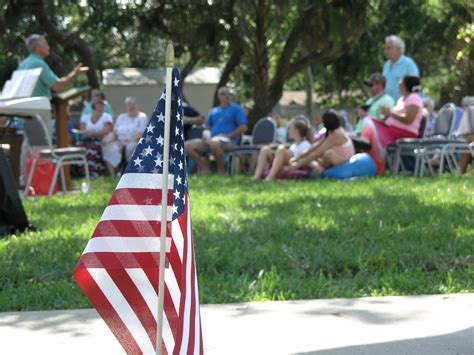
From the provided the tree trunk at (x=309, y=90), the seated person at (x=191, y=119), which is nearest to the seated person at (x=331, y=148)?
the seated person at (x=191, y=119)

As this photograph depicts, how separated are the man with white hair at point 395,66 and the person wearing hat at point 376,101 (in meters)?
0.25

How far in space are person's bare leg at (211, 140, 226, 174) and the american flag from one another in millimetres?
11624

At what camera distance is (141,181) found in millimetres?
3221

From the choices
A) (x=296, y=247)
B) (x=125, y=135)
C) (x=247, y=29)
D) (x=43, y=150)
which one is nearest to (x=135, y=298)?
(x=296, y=247)

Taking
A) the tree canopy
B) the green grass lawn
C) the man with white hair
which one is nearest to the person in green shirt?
the green grass lawn

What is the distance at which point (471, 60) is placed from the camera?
26.1 meters

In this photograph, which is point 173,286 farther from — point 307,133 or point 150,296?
point 307,133

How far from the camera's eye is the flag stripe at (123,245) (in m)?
3.19

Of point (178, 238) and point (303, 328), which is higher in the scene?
point (178, 238)

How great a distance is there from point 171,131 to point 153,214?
31 centimetres

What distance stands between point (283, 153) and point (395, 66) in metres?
2.32

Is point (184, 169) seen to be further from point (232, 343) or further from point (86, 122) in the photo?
point (86, 122)

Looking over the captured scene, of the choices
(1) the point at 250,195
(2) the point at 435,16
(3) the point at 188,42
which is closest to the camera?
(1) the point at 250,195

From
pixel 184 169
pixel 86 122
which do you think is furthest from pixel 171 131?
pixel 86 122
